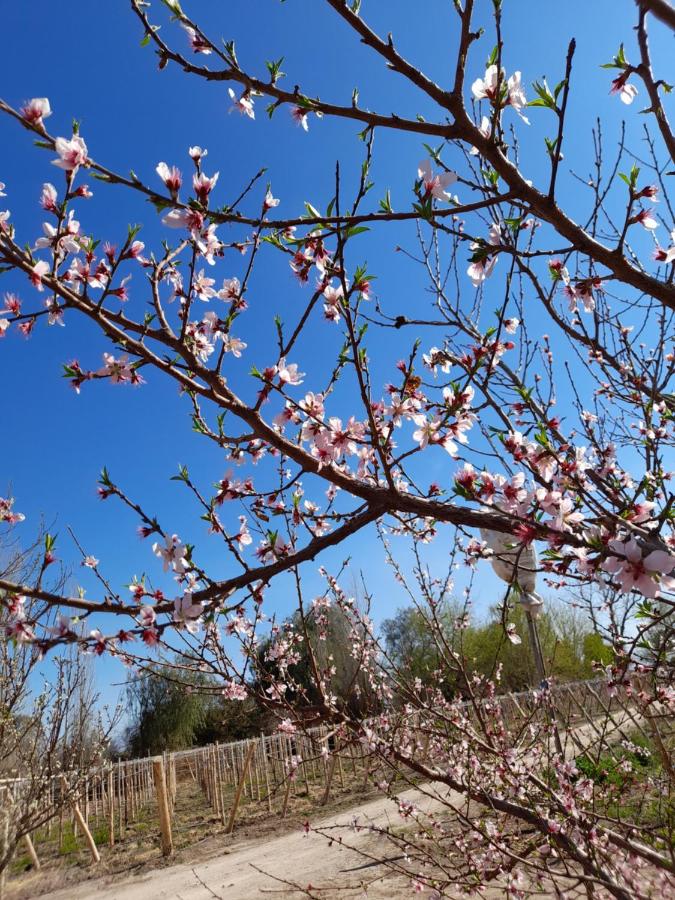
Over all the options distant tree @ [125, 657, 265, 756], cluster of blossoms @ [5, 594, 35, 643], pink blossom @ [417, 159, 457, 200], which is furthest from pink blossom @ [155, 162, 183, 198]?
distant tree @ [125, 657, 265, 756]

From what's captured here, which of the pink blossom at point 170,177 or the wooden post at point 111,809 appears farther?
the wooden post at point 111,809

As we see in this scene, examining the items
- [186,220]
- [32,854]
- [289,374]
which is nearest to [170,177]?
[186,220]

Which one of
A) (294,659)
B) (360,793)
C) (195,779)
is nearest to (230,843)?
(360,793)

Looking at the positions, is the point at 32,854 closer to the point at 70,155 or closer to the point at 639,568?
the point at 70,155

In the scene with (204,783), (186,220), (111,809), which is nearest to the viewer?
(186,220)

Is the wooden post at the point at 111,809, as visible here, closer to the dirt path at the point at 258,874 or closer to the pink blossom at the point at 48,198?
the dirt path at the point at 258,874

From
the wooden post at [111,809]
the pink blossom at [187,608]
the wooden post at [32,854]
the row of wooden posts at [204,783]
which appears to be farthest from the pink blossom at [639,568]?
the wooden post at [111,809]

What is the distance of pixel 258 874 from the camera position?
22.3 ft

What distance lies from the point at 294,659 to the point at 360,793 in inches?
293

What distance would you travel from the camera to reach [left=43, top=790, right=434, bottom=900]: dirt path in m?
5.95

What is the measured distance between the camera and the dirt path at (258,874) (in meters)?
5.95

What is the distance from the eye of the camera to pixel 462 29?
1.40m

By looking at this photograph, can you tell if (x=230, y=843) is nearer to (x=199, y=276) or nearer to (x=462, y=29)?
(x=199, y=276)

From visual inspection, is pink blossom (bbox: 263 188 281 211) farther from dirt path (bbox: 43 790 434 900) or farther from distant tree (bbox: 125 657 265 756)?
distant tree (bbox: 125 657 265 756)
